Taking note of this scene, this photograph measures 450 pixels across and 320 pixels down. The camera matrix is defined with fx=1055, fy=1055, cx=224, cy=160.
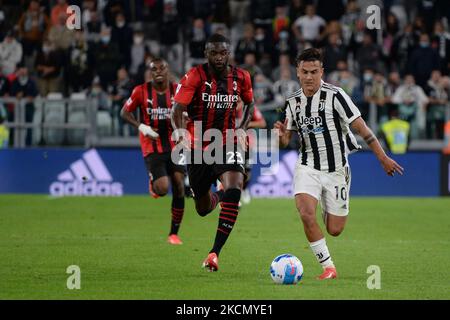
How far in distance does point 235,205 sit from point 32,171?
495 inches

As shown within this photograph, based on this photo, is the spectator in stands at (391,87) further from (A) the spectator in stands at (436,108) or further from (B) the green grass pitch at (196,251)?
(B) the green grass pitch at (196,251)

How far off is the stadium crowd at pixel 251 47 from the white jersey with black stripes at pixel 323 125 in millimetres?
12396

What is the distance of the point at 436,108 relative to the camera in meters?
23.2

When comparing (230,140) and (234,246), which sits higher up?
(230,140)

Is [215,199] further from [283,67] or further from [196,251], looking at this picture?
[283,67]

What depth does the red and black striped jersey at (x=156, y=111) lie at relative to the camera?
1408 centimetres

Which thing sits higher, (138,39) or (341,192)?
(138,39)

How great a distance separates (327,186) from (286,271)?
1.06m

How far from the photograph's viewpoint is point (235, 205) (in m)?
10.7

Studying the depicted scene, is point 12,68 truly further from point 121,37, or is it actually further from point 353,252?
point 353,252

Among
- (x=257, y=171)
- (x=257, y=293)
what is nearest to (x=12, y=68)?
(x=257, y=171)

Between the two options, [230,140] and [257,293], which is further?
[230,140]

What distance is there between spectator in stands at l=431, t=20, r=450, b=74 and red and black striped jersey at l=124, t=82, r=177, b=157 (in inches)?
495

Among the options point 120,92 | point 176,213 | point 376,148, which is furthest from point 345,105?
point 120,92
